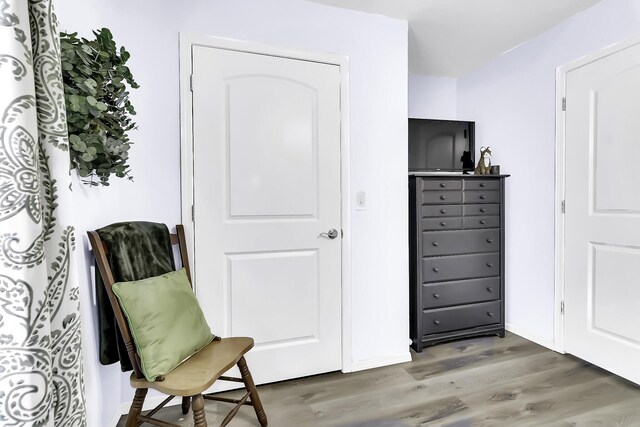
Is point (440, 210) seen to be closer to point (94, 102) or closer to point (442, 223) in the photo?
point (442, 223)

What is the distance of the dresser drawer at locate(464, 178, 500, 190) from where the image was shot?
2.84 meters

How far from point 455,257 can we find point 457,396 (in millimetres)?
1082

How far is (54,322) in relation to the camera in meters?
0.74

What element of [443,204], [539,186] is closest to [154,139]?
[443,204]

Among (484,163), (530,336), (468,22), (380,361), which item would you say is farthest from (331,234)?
(530,336)

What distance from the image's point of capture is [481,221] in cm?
290

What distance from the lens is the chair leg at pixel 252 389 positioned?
1.73 metres

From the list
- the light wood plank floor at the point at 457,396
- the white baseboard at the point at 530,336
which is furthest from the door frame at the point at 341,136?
the white baseboard at the point at 530,336

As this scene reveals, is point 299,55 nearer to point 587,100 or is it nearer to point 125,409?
point 587,100

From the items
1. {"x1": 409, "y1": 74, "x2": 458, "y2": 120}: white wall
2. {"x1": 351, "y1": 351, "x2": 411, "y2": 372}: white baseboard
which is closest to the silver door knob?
{"x1": 351, "y1": 351, "x2": 411, "y2": 372}: white baseboard

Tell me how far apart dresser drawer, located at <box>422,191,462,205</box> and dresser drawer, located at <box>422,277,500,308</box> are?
66 cm

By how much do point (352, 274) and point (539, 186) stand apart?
1.71 metres

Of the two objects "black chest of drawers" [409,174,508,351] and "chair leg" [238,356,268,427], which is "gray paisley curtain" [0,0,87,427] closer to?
"chair leg" [238,356,268,427]

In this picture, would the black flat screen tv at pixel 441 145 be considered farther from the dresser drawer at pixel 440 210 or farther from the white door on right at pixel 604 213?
A: the white door on right at pixel 604 213
